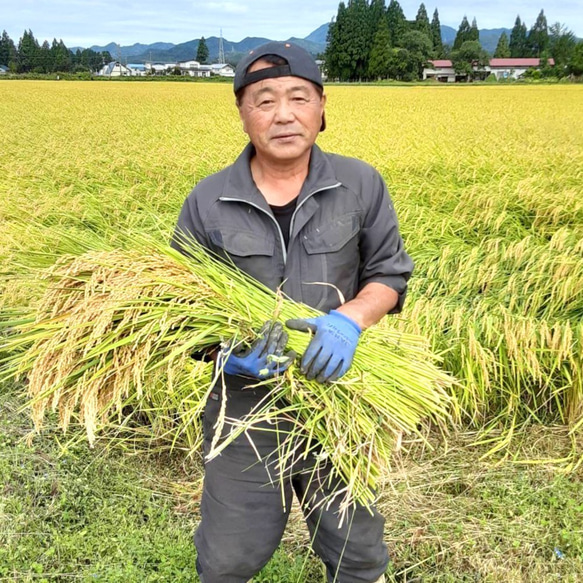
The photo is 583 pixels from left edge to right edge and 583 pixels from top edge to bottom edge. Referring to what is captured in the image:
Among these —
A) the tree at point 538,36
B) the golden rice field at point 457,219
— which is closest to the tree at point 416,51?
the tree at point 538,36

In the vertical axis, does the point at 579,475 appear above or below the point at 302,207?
below

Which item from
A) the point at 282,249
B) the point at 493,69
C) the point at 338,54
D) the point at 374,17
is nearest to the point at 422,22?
A: the point at 374,17

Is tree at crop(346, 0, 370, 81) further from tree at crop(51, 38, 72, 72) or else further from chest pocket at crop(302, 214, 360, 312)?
chest pocket at crop(302, 214, 360, 312)

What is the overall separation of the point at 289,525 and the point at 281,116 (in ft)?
5.23

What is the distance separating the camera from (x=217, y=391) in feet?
5.54

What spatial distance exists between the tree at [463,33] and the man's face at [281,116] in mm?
85287

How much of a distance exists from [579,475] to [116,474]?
6.73 ft

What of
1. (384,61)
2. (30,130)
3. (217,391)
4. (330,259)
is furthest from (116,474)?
(384,61)

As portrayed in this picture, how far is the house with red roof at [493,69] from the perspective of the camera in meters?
61.5

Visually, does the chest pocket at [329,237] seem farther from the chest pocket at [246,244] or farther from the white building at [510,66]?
the white building at [510,66]

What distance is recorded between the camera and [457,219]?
4.30 metres

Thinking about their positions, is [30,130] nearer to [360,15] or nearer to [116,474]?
[116,474]

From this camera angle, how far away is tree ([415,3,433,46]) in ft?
249

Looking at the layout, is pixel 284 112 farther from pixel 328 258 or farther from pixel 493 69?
pixel 493 69
